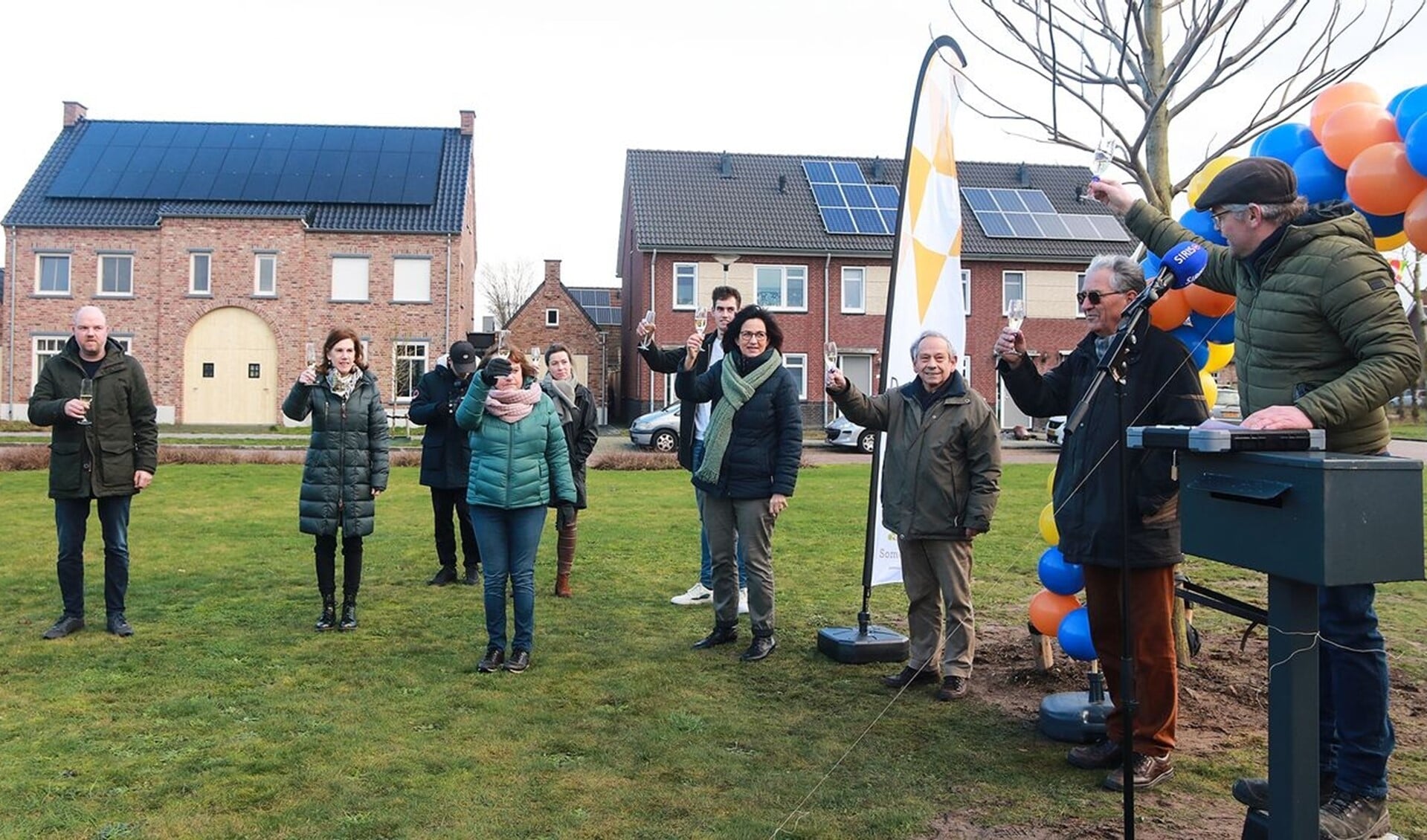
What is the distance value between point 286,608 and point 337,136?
33.4 meters

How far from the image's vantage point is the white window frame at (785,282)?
3484 centimetres

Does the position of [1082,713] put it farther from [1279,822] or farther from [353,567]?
[353,567]

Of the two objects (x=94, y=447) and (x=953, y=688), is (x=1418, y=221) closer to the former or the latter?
(x=953, y=688)

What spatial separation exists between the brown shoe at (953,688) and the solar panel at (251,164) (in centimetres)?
3250

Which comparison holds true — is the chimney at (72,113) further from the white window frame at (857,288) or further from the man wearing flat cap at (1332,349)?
the man wearing flat cap at (1332,349)

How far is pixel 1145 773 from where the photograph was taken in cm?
401

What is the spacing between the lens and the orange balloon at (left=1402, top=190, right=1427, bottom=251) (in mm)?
3668

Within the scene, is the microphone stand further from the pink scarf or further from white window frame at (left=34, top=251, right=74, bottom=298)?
white window frame at (left=34, top=251, right=74, bottom=298)

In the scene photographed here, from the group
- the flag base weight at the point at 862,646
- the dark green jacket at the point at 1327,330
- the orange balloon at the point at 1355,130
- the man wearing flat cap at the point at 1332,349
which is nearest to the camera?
the dark green jacket at the point at 1327,330

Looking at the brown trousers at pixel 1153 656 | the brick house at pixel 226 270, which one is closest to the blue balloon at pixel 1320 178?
the brown trousers at pixel 1153 656

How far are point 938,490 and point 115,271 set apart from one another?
3560cm

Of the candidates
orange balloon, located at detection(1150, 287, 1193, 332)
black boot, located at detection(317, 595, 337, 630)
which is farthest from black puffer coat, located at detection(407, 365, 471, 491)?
orange balloon, located at detection(1150, 287, 1193, 332)

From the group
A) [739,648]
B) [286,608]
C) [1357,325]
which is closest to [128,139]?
[286,608]

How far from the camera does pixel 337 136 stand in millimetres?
37219
